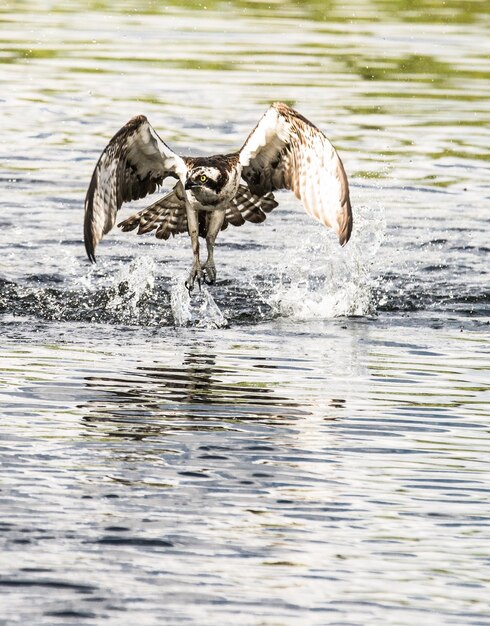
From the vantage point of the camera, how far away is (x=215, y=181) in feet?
38.1

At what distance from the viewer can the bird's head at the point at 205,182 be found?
37.7ft

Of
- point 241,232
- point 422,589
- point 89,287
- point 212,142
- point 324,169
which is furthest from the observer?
point 212,142

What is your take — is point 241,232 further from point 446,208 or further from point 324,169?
point 324,169

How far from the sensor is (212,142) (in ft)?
59.6

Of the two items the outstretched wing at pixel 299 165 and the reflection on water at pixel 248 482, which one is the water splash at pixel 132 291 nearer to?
the reflection on water at pixel 248 482

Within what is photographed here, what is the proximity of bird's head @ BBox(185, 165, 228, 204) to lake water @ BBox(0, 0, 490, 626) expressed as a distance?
75cm

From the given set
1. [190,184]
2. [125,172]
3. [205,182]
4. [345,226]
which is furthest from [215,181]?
[345,226]

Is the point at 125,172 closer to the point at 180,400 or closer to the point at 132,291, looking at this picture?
the point at 132,291

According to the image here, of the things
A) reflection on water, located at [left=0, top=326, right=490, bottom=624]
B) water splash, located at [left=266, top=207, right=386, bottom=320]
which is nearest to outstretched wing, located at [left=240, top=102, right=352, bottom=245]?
water splash, located at [left=266, top=207, right=386, bottom=320]

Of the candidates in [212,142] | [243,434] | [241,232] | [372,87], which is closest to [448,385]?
[243,434]

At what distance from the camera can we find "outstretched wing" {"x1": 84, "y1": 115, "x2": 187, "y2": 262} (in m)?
11.2

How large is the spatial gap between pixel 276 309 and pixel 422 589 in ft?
18.1

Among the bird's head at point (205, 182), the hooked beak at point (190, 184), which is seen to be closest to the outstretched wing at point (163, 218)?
the bird's head at point (205, 182)

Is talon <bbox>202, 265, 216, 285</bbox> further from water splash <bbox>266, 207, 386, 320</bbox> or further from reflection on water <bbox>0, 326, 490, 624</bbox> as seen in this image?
reflection on water <bbox>0, 326, 490, 624</bbox>
